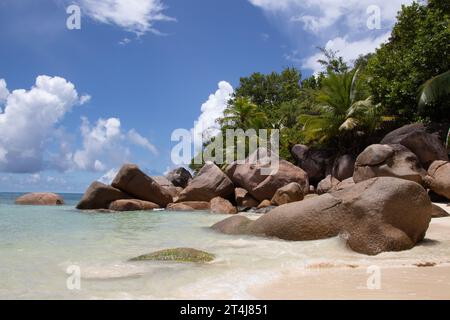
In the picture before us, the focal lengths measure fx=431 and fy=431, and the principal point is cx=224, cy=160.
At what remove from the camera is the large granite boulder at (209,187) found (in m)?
19.5

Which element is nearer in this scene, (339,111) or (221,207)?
(221,207)

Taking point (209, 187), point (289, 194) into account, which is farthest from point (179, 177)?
point (289, 194)

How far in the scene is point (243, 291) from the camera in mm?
4398

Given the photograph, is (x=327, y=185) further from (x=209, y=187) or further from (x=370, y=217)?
(x=370, y=217)

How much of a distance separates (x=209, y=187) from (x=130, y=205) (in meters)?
3.57

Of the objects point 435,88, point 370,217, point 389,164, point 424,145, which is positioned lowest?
point 370,217

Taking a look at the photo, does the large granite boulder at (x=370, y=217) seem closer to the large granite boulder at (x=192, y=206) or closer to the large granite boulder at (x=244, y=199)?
the large granite boulder at (x=244, y=199)

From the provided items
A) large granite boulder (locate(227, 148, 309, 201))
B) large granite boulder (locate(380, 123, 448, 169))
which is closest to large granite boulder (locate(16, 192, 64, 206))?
large granite boulder (locate(227, 148, 309, 201))

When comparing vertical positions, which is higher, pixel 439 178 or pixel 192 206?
pixel 439 178

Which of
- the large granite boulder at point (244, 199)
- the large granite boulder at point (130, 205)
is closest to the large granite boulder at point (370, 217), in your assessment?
the large granite boulder at point (244, 199)

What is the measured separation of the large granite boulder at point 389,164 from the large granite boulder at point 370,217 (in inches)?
308

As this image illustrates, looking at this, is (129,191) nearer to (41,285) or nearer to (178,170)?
(178,170)

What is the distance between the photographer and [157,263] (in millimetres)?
6152

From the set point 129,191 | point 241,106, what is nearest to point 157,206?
point 129,191
